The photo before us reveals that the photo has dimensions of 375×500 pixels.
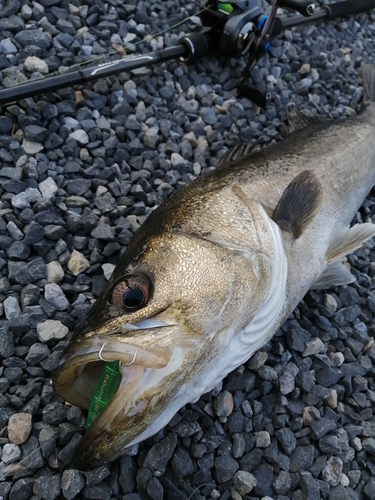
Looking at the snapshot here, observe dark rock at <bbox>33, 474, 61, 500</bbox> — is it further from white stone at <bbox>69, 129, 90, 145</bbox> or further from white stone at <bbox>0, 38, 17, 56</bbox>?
white stone at <bbox>0, 38, 17, 56</bbox>

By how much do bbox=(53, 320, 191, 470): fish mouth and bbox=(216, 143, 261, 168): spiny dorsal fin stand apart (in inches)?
48.3

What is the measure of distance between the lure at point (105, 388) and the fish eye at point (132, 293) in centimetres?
19

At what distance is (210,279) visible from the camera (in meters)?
1.73

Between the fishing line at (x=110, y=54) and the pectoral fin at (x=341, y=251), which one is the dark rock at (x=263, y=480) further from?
the fishing line at (x=110, y=54)

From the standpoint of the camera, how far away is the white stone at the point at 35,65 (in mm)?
2967

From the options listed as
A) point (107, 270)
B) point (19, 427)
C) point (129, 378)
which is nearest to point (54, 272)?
point (107, 270)

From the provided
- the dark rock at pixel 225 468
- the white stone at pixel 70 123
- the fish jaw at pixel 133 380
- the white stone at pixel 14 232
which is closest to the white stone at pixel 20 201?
the white stone at pixel 14 232

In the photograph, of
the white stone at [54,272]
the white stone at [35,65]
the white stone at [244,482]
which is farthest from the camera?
the white stone at [35,65]

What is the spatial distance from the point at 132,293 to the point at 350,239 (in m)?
1.37

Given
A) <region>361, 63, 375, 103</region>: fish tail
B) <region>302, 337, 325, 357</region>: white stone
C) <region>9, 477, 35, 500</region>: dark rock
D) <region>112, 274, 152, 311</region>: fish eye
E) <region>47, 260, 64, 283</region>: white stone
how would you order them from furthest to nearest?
<region>361, 63, 375, 103</region>: fish tail < <region>302, 337, 325, 357</region>: white stone < <region>47, 260, 64, 283</region>: white stone < <region>9, 477, 35, 500</region>: dark rock < <region>112, 274, 152, 311</region>: fish eye

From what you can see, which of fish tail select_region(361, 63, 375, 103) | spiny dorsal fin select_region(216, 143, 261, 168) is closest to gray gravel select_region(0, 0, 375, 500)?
fish tail select_region(361, 63, 375, 103)

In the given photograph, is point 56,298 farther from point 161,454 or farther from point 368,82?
point 368,82

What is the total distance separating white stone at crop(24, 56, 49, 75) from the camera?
9.73 ft

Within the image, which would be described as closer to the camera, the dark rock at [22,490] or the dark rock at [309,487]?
the dark rock at [22,490]
